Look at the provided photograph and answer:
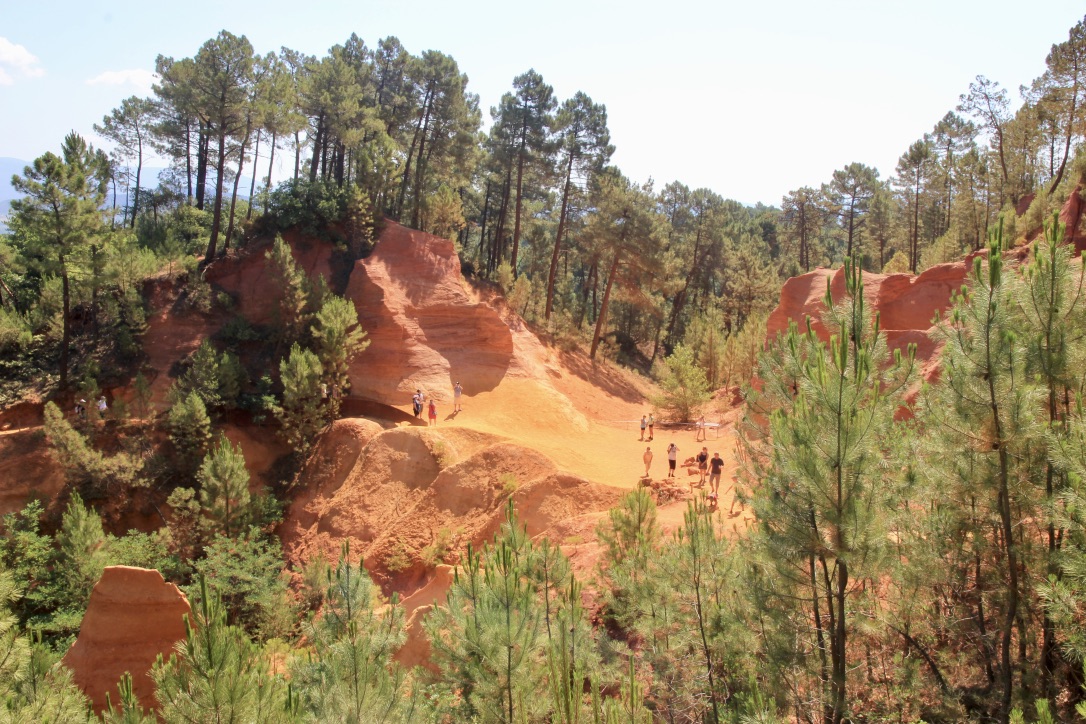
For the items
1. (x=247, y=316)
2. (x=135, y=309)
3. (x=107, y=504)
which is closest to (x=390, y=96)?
(x=247, y=316)

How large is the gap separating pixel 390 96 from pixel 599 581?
107 feet

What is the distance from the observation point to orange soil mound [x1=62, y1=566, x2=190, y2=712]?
13.1 m

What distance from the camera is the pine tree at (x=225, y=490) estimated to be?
18953mm

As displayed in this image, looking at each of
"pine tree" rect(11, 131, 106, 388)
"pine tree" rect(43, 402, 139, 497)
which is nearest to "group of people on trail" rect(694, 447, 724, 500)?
"pine tree" rect(43, 402, 139, 497)

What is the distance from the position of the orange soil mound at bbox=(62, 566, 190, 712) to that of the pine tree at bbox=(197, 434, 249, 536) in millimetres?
5391

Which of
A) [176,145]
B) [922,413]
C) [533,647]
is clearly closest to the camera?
[533,647]

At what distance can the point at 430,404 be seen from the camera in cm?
2425

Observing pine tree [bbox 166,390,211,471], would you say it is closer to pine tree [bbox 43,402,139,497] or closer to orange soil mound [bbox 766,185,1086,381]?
pine tree [bbox 43,402,139,497]

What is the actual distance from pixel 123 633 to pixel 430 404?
1246cm

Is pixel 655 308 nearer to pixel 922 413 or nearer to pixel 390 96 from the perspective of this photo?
pixel 390 96

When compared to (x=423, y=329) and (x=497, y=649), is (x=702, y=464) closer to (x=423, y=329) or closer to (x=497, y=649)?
(x=497, y=649)

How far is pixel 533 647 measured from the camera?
7457 millimetres

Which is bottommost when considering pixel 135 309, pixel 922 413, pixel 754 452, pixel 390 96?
pixel 754 452

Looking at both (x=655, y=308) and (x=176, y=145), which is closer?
(x=655, y=308)
